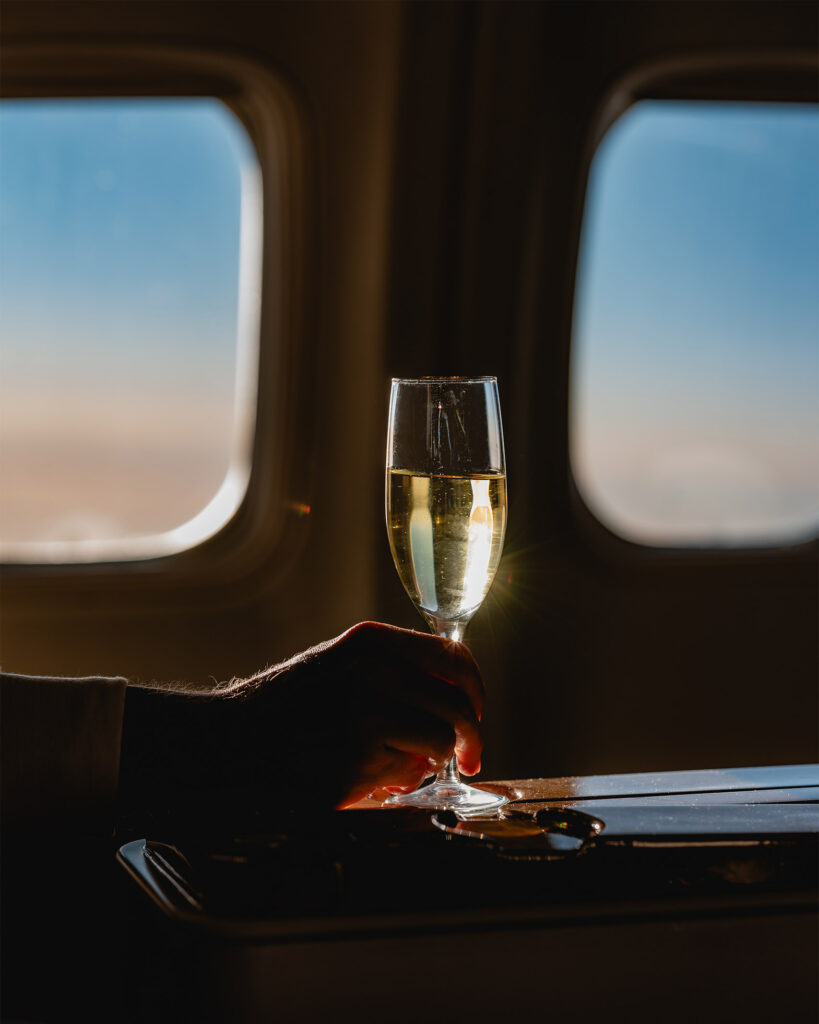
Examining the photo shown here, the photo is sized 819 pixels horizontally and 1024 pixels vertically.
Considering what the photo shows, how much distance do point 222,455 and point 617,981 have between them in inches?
87.1

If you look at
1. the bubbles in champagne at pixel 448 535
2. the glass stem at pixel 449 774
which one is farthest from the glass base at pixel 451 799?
the bubbles in champagne at pixel 448 535

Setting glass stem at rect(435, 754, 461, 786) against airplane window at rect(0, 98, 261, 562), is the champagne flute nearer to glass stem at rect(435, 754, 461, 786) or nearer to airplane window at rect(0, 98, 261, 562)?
glass stem at rect(435, 754, 461, 786)

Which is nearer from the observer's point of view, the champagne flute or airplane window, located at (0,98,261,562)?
the champagne flute

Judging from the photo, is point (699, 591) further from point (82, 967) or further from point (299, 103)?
point (82, 967)

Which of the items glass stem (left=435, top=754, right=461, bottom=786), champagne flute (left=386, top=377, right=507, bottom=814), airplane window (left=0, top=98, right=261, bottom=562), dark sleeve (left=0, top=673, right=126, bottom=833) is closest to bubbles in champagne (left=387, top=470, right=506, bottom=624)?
champagne flute (left=386, top=377, right=507, bottom=814)

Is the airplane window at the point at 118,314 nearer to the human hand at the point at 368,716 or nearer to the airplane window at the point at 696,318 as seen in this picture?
the airplane window at the point at 696,318

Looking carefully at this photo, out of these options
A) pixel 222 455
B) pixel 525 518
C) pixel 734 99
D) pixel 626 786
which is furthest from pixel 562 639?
pixel 626 786

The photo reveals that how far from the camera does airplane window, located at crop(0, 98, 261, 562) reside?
2441 millimetres

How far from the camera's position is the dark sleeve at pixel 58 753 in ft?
2.57

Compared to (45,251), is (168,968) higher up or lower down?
lower down

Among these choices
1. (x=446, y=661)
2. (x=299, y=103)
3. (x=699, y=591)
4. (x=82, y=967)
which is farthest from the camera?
(x=699, y=591)

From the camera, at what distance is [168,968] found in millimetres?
575

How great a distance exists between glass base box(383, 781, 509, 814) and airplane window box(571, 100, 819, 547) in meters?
1.88

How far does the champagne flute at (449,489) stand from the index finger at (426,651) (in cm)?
6
